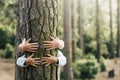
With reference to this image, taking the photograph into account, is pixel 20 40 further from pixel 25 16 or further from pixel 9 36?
pixel 9 36

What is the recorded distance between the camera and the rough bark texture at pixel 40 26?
358 cm


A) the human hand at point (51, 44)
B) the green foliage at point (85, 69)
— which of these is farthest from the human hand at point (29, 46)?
the green foliage at point (85, 69)

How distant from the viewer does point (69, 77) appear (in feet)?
64.2

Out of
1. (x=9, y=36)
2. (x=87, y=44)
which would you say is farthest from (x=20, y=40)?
(x=87, y=44)

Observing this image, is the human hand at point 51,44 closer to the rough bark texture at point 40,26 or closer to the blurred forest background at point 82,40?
the rough bark texture at point 40,26

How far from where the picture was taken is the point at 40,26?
→ 11.8 ft

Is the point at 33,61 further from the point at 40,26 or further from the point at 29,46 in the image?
the point at 40,26

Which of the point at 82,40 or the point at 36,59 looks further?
the point at 82,40

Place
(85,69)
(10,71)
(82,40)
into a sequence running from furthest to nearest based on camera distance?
(82,40), (10,71), (85,69)

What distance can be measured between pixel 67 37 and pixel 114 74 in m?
9.72

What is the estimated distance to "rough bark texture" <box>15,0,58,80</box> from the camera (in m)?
3.58

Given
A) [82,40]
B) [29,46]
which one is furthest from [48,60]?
[82,40]

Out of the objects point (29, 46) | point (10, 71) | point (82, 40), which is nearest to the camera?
point (29, 46)

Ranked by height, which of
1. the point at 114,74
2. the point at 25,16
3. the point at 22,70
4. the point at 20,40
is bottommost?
the point at 114,74
